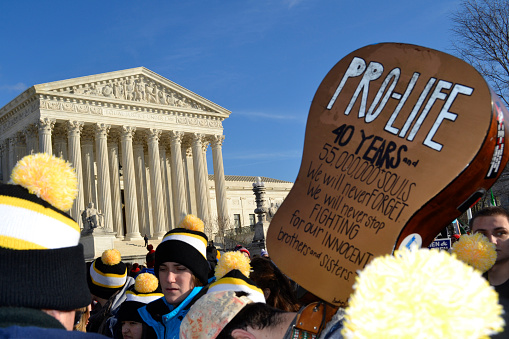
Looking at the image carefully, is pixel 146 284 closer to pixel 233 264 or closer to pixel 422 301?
pixel 233 264

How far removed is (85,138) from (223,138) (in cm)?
1353

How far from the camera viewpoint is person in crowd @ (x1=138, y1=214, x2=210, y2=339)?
405 cm

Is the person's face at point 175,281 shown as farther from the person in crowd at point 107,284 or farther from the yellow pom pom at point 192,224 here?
the person in crowd at point 107,284

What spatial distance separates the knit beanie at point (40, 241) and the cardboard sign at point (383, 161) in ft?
2.54

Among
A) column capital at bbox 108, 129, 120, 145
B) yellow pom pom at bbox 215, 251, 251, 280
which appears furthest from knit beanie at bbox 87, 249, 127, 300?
column capital at bbox 108, 129, 120, 145

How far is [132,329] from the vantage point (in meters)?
4.66

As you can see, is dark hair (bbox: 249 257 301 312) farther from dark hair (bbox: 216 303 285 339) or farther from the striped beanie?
dark hair (bbox: 216 303 285 339)

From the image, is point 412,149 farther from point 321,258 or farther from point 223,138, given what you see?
point 223,138

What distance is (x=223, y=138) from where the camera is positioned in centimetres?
4994

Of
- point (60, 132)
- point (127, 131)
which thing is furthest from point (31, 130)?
point (127, 131)

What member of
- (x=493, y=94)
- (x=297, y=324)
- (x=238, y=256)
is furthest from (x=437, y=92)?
(x=238, y=256)

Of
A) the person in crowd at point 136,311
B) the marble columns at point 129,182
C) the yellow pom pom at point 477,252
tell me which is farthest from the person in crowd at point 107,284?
the marble columns at point 129,182

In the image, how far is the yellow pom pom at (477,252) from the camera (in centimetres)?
278

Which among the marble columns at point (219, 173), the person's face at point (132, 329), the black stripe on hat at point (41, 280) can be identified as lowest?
the person's face at point (132, 329)
